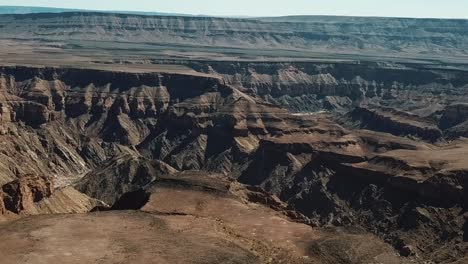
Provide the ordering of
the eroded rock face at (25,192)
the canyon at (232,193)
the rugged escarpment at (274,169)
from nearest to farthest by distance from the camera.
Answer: the canyon at (232,193)
the eroded rock face at (25,192)
the rugged escarpment at (274,169)

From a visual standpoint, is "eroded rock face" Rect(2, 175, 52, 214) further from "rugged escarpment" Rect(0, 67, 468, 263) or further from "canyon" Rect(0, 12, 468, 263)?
"rugged escarpment" Rect(0, 67, 468, 263)

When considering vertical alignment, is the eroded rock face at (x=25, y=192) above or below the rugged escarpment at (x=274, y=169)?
above

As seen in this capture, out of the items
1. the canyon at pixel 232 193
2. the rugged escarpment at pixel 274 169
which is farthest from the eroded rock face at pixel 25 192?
the rugged escarpment at pixel 274 169

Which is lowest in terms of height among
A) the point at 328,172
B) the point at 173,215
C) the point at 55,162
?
the point at 55,162

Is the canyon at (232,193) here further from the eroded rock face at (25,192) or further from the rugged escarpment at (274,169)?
the rugged escarpment at (274,169)

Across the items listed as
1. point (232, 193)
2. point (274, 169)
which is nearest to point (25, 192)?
point (232, 193)

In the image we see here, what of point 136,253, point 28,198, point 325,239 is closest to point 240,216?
point 325,239

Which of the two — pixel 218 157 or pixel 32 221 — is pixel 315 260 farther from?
pixel 218 157
